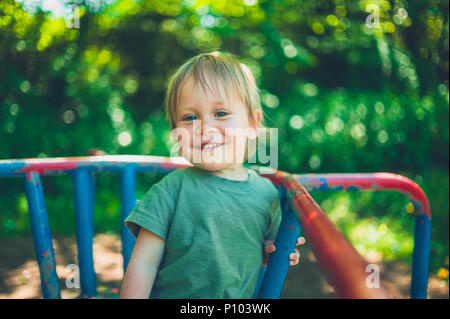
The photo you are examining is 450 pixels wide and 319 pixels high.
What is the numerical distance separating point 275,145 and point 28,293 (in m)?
2.37

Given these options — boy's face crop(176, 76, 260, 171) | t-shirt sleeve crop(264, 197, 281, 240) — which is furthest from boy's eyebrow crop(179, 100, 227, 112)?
t-shirt sleeve crop(264, 197, 281, 240)

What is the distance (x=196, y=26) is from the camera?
410 cm

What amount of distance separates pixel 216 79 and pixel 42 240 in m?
0.89

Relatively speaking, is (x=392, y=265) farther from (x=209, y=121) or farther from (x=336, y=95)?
(x=209, y=121)

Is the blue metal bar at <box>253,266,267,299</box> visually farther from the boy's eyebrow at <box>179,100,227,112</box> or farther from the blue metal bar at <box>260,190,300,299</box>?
the boy's eyebrow at <box>179,100,227,112</box>

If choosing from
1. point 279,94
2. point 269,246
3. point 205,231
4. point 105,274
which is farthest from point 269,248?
point 279,94

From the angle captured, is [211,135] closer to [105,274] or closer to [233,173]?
[233,173]

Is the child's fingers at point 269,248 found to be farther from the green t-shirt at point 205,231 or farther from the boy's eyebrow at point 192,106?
the boy's eyebrow at point 192,106

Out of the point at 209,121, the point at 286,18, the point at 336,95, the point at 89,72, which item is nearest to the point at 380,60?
the point at 336,95

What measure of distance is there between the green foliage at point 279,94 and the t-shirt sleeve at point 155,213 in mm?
2555

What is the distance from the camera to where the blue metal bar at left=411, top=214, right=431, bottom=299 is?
1.41 metres

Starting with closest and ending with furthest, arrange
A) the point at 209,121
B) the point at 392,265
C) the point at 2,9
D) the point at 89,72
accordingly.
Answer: the point at 209,121
the point at 2,9
the point at 392,265
the point at 89,72

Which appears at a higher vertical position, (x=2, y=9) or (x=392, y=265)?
(x=2, y=9)

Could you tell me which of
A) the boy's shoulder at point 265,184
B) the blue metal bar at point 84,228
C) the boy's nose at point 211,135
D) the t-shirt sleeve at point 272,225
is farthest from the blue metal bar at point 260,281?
the blue metal bar at point 84,228
